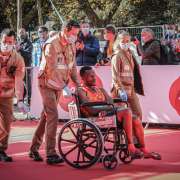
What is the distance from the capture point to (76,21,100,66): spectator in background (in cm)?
1184

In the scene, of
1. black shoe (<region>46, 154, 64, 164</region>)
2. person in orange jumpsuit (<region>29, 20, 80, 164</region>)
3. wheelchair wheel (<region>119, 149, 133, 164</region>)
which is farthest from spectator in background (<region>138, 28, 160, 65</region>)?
black shoe (<region>46, 154, 64, 164</region>)

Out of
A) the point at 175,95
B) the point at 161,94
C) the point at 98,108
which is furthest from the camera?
the point at 161,94

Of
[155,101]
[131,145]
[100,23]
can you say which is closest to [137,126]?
[131,145]

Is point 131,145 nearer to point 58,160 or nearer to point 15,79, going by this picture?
point 58,160

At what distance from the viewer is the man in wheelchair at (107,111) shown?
7.24 meters

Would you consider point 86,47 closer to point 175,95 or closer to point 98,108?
point 175,95

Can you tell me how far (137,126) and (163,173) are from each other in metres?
0.86

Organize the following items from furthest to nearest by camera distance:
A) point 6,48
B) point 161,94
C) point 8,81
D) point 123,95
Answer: point 161,94 < point 123,95 < point 8,81 < point 6,48

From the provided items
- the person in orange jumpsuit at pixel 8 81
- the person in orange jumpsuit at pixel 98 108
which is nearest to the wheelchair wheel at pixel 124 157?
the person in orange jumpsuit at pixel 98 108

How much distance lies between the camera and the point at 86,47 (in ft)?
38.8

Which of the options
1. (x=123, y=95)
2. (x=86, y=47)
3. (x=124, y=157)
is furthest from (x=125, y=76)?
(x=86, y=47)

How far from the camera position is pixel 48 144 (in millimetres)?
7668

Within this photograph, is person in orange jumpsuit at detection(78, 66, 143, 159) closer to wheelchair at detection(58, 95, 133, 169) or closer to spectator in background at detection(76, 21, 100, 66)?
wheelchair at detection(58, 95, 133, 169)

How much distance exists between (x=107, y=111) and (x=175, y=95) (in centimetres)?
412
